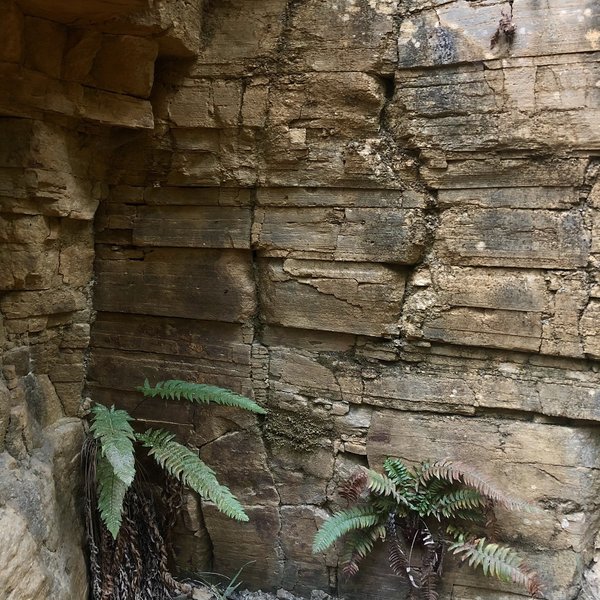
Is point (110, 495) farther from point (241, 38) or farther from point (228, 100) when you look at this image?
point (241, 38)

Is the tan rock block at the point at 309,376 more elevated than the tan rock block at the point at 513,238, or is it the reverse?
the tan rock block at the point at 513,238

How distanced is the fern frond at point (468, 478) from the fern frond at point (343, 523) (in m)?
0.38

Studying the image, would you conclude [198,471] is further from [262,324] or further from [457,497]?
[457,497]

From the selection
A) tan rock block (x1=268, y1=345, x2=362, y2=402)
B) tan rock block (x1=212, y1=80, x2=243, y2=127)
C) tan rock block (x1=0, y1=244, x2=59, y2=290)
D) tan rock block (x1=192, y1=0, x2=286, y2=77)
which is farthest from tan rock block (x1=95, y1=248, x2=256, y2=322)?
tan rock block (x1=192, y1=0, x2=286, y2=77)

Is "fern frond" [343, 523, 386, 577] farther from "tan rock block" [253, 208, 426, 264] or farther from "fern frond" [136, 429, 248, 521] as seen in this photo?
"tan rock block" [253, 208, 426, 264]

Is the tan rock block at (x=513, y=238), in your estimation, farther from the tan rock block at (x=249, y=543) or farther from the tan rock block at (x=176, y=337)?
the tan rock block at (x=249, y=543)

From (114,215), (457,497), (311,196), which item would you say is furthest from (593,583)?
(114,215)

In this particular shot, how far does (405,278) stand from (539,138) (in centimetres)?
107

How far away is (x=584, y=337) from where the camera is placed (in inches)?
125

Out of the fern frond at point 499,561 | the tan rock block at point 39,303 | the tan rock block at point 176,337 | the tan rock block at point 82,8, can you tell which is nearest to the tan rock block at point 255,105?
the tan rock block at point 82,8

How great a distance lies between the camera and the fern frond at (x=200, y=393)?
3.63 metres

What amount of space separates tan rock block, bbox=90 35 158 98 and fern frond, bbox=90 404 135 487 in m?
2.00

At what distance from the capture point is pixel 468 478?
10.4ft

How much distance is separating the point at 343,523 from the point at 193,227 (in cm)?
209
